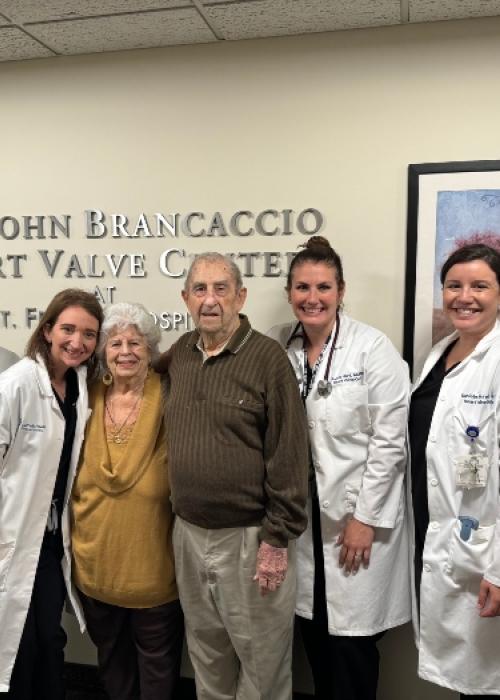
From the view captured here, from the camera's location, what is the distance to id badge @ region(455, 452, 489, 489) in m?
1.52

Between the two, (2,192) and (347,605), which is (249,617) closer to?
(347,605)

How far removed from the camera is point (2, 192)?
7.58 feet

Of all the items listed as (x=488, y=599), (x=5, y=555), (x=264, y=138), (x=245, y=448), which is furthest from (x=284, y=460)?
(x=264, y=138)

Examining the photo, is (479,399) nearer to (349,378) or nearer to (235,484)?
(349,378)

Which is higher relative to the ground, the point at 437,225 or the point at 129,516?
the point at 437,225

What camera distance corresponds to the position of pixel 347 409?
5.54 feet

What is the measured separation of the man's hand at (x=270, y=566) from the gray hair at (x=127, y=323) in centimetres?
72

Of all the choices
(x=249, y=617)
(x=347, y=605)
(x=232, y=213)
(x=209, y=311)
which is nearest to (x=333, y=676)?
(x=347, y=605)

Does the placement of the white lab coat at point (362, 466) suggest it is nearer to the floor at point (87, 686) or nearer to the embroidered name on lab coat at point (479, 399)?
the embroidered name on lab coat at point (479, 399)

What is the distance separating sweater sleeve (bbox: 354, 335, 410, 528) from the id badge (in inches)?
7.4

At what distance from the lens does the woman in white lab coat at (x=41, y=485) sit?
1709 mm

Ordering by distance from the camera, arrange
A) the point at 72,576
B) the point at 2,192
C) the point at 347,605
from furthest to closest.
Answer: the point at 2,192 → the point at 72,576 → the point at 347,605

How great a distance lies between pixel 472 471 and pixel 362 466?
1.04 ft

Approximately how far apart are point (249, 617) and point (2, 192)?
1848mm
